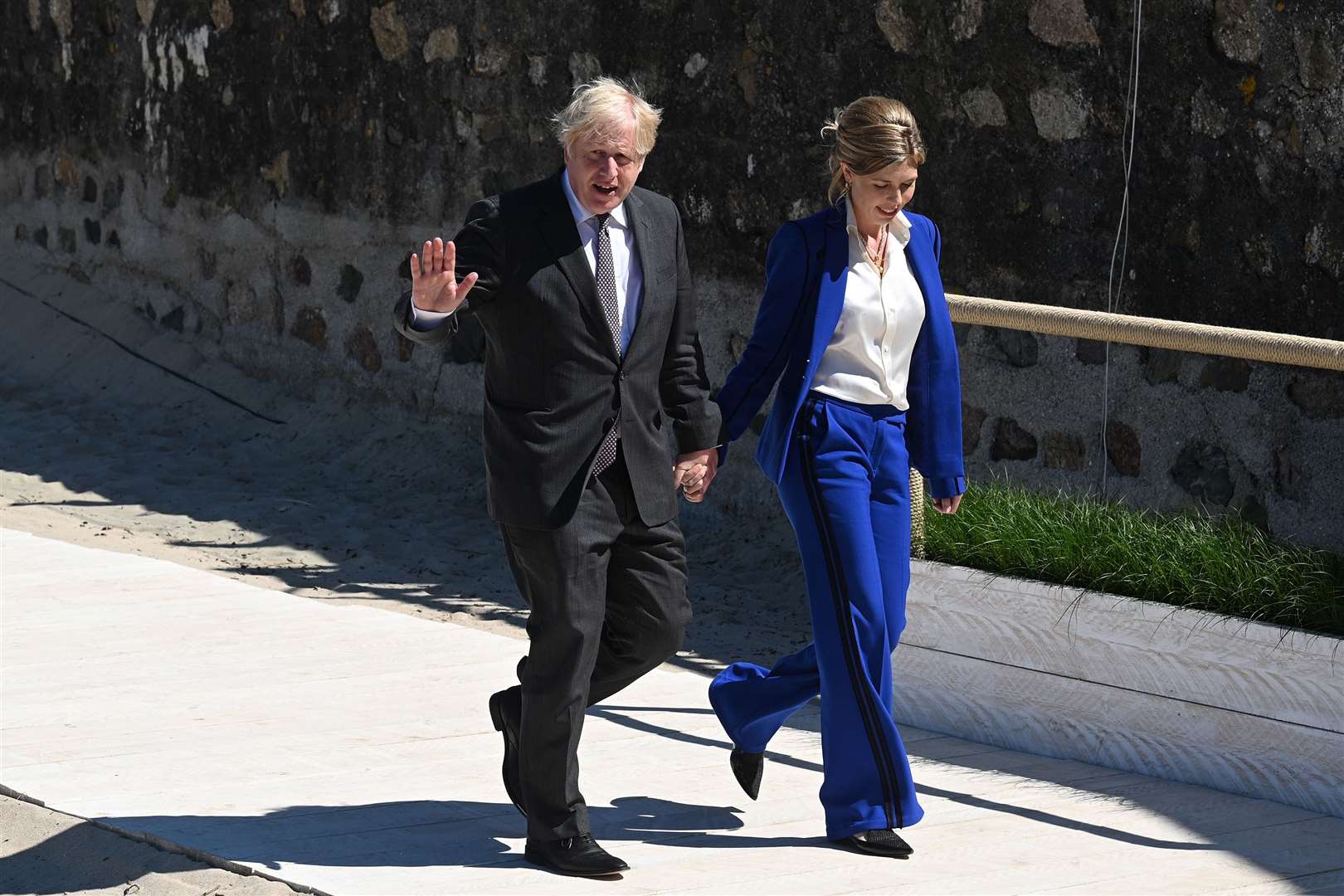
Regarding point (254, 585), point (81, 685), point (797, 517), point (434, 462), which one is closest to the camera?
point (797, 517)

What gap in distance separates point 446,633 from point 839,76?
8.30 ft

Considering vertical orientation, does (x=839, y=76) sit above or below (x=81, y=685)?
above

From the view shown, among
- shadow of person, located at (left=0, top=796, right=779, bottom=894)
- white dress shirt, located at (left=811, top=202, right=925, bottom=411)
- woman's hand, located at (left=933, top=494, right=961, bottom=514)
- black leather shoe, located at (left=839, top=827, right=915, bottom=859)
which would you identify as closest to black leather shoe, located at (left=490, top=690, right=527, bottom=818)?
shadow of person, located at (left=0, top=796, right=779, bottom=894)

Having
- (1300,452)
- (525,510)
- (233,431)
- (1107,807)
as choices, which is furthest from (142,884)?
(233,431)

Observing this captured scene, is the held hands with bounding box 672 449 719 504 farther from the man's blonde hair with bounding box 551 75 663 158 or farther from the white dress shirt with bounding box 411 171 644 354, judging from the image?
the man's blonde hair with bounding box 551 75 663 158

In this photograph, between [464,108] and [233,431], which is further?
[233,431]

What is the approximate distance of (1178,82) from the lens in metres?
6.18

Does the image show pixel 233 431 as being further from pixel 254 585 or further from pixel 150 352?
pixel 254 585

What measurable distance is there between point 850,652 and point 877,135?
109cm

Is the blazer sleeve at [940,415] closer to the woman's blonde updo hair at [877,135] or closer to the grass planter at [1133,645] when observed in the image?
the woman's blonde updo hair at [877,135]

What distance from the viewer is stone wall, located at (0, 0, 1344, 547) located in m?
5.99

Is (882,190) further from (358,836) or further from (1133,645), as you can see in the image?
(358,836)

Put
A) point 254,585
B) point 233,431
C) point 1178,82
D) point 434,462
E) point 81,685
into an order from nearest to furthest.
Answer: point 81,685
point 1178,82
point 254,585
point 434,462
point 233,431

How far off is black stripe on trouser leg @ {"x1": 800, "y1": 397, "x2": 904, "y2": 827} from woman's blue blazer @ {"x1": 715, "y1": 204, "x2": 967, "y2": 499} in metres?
0.10
